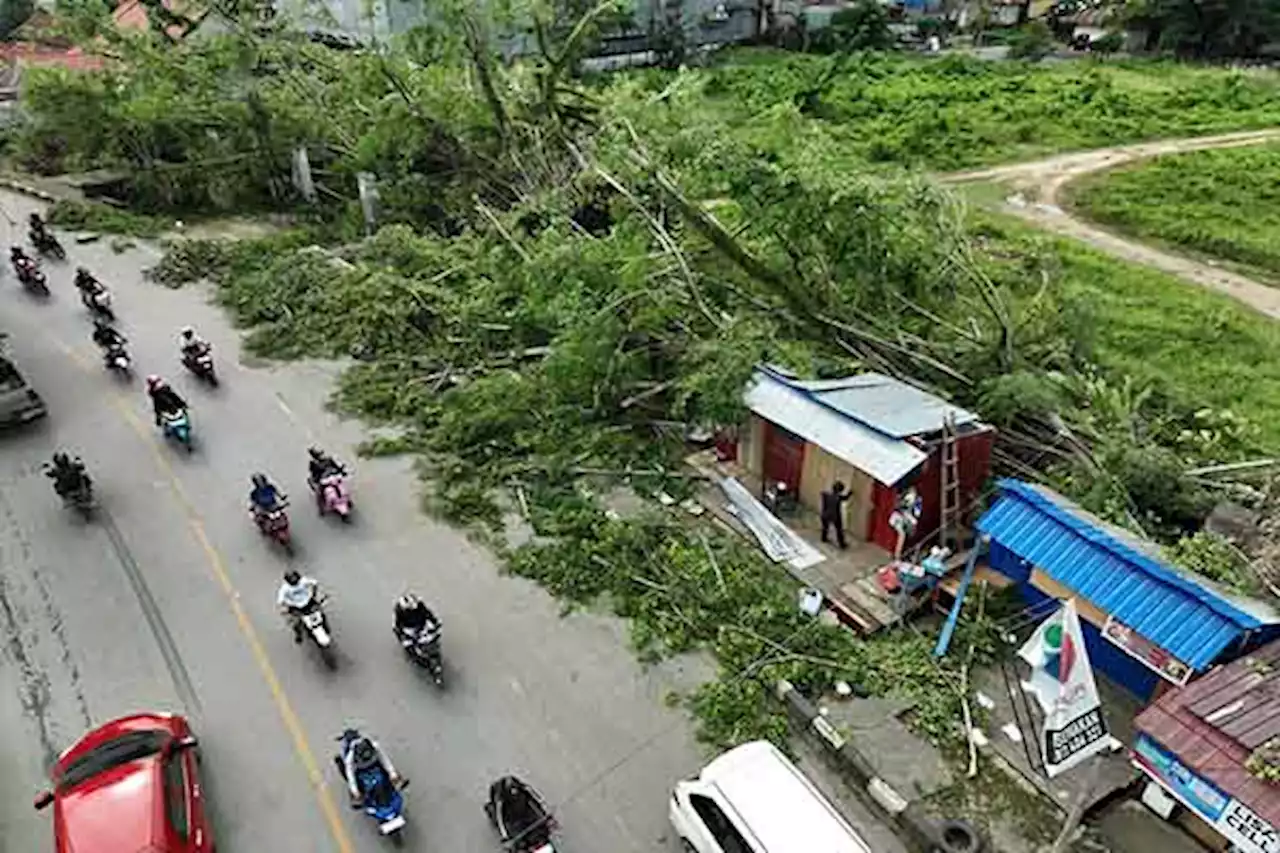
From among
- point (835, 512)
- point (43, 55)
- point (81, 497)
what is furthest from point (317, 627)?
point (43, 55)

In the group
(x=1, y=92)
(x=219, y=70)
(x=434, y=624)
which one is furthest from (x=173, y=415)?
(x=1, y=92)

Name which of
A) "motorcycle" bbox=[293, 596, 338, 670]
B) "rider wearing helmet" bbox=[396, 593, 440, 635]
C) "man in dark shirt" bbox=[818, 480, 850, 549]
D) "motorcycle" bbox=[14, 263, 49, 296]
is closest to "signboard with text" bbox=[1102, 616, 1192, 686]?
"man in dark shirt" bbox=[818, 480, 850, 549]

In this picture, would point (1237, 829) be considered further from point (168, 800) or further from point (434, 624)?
point (168, 800)

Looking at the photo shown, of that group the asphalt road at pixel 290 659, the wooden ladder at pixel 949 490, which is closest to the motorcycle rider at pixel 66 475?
the asphalt road at pixel 290 659

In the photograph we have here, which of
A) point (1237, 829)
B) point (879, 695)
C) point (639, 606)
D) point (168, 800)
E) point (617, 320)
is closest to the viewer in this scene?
point (1237, 829)

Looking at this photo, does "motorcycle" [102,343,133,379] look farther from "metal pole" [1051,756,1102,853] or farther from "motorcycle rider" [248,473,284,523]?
"metal pole" [1051,756,1102,853]

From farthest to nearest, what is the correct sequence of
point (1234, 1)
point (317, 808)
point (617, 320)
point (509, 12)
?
point (1234, 1) → point (509, 12) → point (617, 320) → point (317, 808)

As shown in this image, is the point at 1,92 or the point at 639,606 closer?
the point at 639,606

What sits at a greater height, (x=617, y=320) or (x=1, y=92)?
(x=1, y=92)
